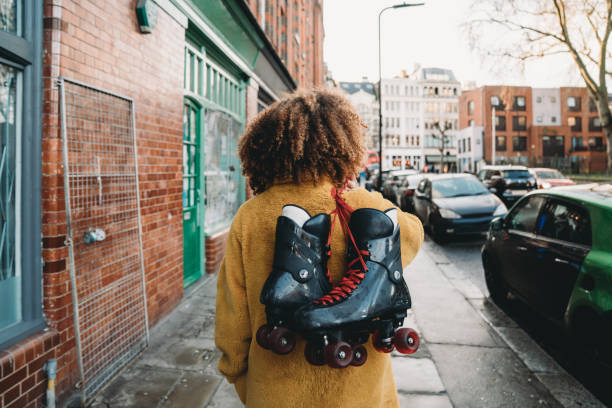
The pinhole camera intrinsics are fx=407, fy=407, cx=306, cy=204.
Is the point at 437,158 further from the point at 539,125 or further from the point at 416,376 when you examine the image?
the point at 416,376

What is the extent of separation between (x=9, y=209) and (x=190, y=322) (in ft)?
8.01

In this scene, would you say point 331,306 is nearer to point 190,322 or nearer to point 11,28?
point 11,28

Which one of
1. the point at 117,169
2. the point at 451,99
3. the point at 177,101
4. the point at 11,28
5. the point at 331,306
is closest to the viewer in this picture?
the point at 331,306

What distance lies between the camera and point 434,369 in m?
3.70

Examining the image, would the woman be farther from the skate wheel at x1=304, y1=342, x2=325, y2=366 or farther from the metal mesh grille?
the metal mesh grille

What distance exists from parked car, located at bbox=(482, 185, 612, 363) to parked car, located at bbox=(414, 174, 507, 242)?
164 inches

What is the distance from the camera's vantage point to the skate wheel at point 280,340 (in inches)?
45.7

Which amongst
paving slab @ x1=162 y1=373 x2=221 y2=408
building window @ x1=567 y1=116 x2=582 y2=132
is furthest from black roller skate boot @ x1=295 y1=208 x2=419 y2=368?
building window @ x1=567 y1=116 x2=582 y2=132

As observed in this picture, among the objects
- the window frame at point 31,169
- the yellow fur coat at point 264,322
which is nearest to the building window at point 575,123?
the window frame at point 31,169

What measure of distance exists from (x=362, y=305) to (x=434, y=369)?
3.02 meters

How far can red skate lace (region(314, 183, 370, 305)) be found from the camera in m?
1.16

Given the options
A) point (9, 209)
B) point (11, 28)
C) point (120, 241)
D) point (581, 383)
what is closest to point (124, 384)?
point (120, 241)

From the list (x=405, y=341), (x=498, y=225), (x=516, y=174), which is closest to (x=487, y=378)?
(x=498, y=225)

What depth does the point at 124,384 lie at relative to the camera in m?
3.29
